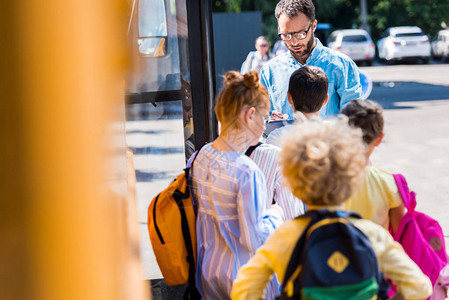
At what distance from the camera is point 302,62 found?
348 cm

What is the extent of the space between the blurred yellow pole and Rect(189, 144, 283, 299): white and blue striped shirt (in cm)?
112

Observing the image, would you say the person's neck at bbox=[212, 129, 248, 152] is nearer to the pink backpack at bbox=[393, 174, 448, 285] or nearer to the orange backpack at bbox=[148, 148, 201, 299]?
the orange backpack at bbox=[148, 148, 201, 299]

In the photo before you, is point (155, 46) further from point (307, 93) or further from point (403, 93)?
point (403, 93)

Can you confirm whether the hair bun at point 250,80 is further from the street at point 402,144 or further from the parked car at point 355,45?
the parked car at point 355,45

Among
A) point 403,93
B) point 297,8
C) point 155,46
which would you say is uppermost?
point 297,8

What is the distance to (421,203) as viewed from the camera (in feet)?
21.6

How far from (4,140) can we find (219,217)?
4.40ft

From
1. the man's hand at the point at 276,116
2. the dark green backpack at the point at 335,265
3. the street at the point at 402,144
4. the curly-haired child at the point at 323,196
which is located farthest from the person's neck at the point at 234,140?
the man's hand at the point at 276,116

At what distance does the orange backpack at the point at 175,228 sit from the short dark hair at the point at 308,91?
0.68 meters

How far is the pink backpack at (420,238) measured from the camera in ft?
7.66

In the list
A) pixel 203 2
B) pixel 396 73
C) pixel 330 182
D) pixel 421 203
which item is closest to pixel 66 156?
pixel 330 182

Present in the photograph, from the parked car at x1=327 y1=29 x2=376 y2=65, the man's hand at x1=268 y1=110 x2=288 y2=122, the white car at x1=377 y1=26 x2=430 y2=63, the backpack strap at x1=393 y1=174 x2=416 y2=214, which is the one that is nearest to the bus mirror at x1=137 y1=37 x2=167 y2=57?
the man's hand at x1=268 y1=110 x2=288 y2=122

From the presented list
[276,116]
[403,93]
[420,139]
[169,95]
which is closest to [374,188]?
[276,116]

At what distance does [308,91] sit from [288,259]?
3.87 ft
